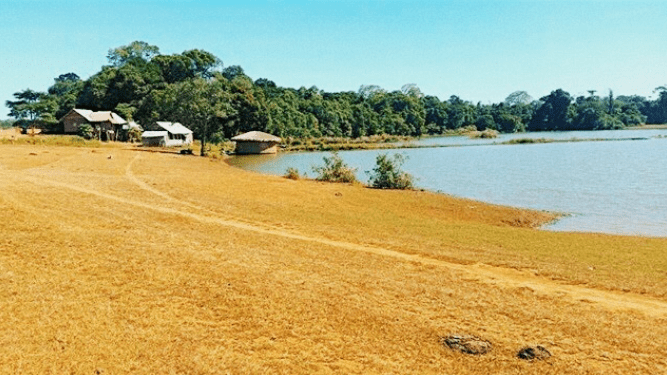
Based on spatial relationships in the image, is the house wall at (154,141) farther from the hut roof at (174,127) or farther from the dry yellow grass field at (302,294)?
the dry yellow grass field at (302,294)

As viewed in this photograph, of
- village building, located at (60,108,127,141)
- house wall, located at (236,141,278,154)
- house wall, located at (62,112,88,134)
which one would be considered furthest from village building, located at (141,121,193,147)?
house wall, located at (62,112,88,134)

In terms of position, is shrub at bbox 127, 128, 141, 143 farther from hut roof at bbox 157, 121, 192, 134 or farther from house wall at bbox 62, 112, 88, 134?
house wall at bbox 62, 112, 88, 134

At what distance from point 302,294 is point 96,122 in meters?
83.5

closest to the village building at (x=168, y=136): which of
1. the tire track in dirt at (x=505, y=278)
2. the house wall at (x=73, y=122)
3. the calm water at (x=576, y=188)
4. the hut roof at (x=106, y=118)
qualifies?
the hut roof at (x=106, y=118)

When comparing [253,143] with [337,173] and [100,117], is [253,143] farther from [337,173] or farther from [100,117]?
[337,173]

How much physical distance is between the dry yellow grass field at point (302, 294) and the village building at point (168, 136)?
6147 centimetres

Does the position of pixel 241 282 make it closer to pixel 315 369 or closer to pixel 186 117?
pixel 315 369

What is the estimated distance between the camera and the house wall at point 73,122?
85.9 metres

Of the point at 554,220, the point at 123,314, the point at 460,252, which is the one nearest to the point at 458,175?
the point at 554,220

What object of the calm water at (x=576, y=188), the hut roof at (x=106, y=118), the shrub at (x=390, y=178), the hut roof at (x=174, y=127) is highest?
the hut roof at (x=106, y=118)

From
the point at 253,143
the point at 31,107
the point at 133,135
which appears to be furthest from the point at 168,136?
the point at 31,107

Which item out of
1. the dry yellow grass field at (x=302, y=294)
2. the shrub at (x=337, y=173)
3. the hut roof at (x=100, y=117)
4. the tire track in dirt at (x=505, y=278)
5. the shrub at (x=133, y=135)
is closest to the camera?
the dry yellow grass field at (x=302, y=294)

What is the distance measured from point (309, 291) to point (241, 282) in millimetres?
1698

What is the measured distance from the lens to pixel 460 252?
1698cm
